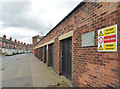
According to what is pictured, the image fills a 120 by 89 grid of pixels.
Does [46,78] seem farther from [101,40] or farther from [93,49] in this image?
[101,40]

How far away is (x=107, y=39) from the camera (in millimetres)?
2258

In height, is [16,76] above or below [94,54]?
below

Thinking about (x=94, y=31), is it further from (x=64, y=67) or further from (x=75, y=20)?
(x=64, y=67)

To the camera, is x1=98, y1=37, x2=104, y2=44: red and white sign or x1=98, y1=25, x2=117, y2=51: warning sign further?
x1=98, y1=37, x2=104, y2=44: red and white sign

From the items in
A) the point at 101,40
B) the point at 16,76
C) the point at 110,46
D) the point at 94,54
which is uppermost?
the point at 101,40

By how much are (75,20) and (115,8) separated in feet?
6.25

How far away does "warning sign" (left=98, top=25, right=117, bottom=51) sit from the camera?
2.06 meters

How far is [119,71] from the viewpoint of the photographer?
1.88 meters

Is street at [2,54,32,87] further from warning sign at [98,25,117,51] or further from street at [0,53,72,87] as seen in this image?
warning sign at [98,25,117,51]

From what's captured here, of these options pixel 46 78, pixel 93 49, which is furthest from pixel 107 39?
pixel 46 78

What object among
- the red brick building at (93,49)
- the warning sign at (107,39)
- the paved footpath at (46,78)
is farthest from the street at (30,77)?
the warning sign at (107,39)

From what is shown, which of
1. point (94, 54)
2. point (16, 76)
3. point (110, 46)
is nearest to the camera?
point (110, 46)

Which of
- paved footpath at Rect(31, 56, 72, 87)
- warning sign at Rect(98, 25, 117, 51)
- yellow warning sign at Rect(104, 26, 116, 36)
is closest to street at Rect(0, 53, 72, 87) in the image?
paved footpath at Rect(31, 56, 72, 87)

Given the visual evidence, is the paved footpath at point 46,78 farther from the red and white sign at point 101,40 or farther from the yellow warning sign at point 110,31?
the yellow warning sign at point 110,31
